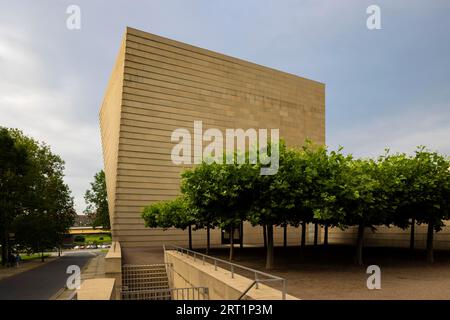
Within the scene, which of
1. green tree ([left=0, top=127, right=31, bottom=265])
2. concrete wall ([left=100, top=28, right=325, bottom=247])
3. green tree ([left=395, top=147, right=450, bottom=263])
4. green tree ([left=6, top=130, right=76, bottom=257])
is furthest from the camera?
green tree ([left=6, top=130, right=76, bottom=257])

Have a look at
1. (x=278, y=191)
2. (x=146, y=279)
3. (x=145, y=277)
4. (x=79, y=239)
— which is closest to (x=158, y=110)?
(x=145, y=277)

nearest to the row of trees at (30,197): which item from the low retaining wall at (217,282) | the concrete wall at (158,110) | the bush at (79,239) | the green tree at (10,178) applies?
the green tree at (10,178)

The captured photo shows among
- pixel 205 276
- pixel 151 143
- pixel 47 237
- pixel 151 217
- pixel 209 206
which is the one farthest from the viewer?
pixel 47 237

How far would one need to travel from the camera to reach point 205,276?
53.0 ft

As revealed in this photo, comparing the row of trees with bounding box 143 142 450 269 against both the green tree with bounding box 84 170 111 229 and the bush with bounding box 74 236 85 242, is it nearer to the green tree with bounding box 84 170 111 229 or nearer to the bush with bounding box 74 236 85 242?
the green tree with bounding box 84 170 111 229

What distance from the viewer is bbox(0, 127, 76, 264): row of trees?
1560 inches

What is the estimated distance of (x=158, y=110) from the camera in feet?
144

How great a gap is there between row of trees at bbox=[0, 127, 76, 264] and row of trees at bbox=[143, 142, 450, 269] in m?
25.6

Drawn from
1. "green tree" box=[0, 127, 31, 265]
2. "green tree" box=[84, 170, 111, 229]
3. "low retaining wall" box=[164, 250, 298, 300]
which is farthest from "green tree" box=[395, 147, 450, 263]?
"green tree" box=[84, 170, 111, 229]

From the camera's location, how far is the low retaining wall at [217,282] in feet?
36.0

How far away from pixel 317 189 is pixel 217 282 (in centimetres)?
683
